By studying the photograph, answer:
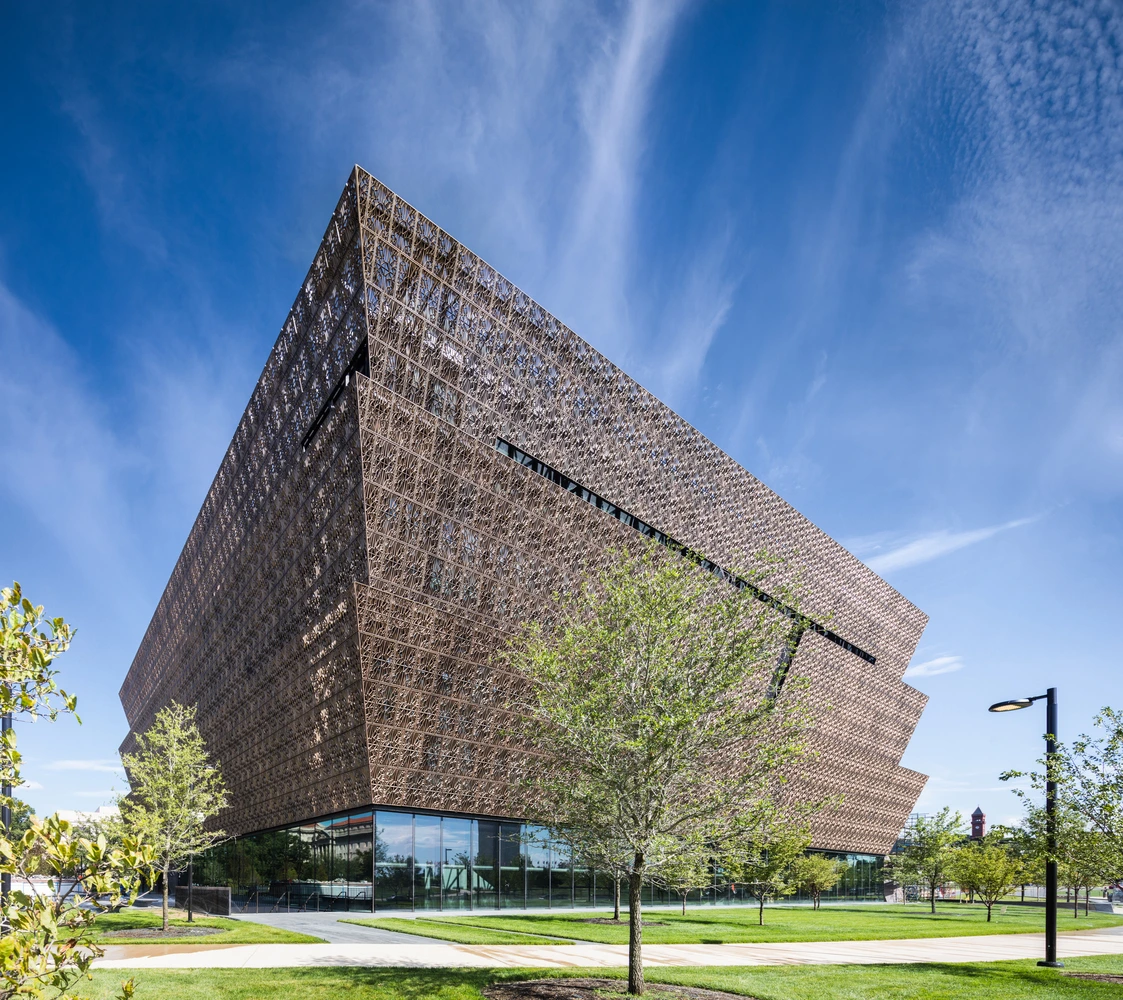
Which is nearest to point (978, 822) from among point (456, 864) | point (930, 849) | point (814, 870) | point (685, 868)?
point (930, 849)

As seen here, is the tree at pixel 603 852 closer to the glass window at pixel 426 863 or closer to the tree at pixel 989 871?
the glass window at pixel 426 863

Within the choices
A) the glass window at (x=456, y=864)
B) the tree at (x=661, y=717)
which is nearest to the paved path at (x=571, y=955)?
the tree at (x=661, y=717)

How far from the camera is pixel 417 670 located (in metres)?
38.9

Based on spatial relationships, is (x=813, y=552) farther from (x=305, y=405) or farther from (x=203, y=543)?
(x=203, y=543)

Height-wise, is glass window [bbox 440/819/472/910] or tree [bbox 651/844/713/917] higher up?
tree [bbox 651/844/713/917]

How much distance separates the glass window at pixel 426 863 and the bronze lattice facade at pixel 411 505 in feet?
6.50

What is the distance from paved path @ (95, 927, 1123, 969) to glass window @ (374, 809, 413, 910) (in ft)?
59.0

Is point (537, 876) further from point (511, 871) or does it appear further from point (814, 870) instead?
point (814, 870)

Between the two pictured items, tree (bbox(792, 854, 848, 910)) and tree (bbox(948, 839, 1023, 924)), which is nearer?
tree (bbox(792, 854, 848, 910))

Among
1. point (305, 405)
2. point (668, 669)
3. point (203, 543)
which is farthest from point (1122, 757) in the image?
point (203, 543)

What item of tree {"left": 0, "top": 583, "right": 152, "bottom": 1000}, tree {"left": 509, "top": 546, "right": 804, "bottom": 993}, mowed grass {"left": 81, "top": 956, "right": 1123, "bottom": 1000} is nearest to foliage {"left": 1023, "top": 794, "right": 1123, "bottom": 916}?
mowed grass {"left": 81, "top": 956, "right": 1123, "bottom": 1000}

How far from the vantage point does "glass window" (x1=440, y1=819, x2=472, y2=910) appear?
41.9 metres

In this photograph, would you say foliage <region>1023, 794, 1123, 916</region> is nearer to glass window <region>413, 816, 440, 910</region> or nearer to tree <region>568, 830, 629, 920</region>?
tree <region>568, 830, 629, 920</region>

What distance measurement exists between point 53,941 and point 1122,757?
24.5 m
